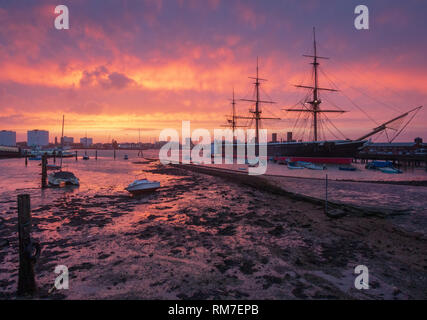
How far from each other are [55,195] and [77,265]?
16093 mm

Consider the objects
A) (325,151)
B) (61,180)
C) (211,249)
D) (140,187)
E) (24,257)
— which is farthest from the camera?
(325,151)

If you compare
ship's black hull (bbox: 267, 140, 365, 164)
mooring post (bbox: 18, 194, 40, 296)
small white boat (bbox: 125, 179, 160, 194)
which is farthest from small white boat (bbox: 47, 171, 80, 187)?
ship's black hull (bbox: 267, 140, 365, 164)

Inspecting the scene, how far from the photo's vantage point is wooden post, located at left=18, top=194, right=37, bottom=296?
5.62 meters

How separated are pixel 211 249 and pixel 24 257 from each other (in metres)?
5.94

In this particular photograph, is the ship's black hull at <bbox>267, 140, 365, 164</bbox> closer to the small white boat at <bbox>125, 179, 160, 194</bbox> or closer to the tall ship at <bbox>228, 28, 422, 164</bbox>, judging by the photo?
the tall ship at <bbox>228, 28, 422, 164</bbox>

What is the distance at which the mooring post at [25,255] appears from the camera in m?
5.62

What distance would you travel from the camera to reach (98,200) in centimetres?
1764

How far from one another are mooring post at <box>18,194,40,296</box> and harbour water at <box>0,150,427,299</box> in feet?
1.45

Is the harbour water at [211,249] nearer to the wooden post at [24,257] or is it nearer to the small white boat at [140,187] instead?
the wooden post at [24,257]

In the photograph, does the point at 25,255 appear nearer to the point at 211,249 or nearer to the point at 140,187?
the point at 211,249

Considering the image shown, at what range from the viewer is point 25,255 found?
18.7 ft

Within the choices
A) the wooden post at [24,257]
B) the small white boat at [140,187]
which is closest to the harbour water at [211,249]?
the wooden post at [24,257]

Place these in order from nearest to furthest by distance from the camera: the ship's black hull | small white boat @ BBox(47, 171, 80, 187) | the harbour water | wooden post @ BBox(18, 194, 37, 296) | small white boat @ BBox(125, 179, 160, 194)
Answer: wooden post @ BBox(18, 194, 37, 296), the harbour water, small white boat @ BBox(125, 179, 160, 194), small white boat @ BBox(47, 171, 80, 187), the ship's black hull

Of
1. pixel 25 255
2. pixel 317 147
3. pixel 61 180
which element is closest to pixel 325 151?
pixel 317 147
